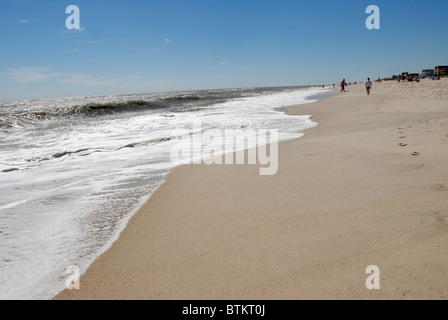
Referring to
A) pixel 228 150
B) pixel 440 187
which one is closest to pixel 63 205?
pixel 228 150

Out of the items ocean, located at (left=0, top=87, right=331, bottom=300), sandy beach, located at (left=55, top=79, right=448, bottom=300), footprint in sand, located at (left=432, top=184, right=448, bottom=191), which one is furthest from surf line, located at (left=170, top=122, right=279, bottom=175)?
footprint in sand, located at (left=432, top=184, right=448, bottom=191)

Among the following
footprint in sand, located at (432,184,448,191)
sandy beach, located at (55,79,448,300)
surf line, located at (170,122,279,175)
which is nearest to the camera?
sandy beach, located at (55,79,448,300)

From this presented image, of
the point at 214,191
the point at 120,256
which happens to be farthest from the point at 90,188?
the point at 120,256

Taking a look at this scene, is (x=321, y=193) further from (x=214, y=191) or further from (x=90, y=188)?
(x=90, y=188)

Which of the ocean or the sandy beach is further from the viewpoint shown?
the ocean

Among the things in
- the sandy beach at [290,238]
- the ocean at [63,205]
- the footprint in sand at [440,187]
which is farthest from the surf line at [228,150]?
the footprint in sand at [440,187]

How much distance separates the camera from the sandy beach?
1.82 metres

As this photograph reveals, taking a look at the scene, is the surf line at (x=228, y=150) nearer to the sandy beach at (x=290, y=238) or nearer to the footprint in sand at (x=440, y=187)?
the sandy beach at (x=290, y=238)

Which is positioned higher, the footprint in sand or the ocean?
the footprint in sand

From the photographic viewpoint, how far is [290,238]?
2.35 meters

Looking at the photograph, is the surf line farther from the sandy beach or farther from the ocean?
the sandy beach

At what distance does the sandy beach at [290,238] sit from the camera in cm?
182

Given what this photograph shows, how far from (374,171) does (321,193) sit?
3.49 feet

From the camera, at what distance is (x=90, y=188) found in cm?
423
